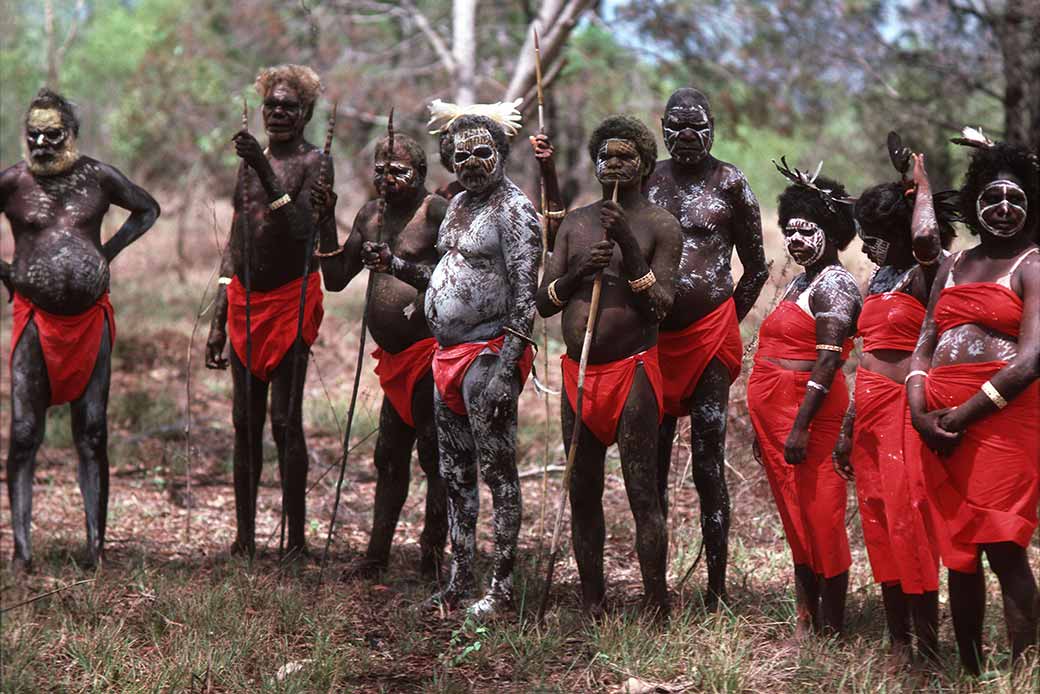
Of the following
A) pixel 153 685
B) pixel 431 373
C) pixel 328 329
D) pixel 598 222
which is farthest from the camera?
pixel 328 329

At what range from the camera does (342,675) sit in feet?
15.2

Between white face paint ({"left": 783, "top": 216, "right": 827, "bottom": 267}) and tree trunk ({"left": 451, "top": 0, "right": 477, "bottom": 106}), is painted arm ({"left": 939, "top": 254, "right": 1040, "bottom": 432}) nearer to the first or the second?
white face paint ({"left": 783, "top": 216, "right": 827, "bottom": 267})

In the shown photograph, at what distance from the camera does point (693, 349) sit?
524 centimetres

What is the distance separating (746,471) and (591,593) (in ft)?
8.98

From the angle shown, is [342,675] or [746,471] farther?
[746,471]

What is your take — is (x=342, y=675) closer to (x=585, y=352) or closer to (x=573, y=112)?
(x=585, y=352)

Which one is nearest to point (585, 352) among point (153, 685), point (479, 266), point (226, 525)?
point (479, 266)

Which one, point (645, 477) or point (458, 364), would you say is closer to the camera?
point (645, 477)

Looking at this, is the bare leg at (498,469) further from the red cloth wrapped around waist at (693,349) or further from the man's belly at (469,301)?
the red cloth wrapped around waist at (693,349)

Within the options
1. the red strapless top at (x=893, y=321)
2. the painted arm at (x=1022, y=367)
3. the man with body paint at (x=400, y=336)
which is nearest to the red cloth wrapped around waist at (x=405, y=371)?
the man with body paint at (x=400, y=336)

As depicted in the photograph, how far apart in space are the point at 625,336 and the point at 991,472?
1.48 m

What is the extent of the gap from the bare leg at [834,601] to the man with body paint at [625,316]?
668 mm

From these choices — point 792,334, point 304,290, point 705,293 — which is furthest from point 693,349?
point 304,290

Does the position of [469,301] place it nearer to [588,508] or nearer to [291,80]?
[588,508]
